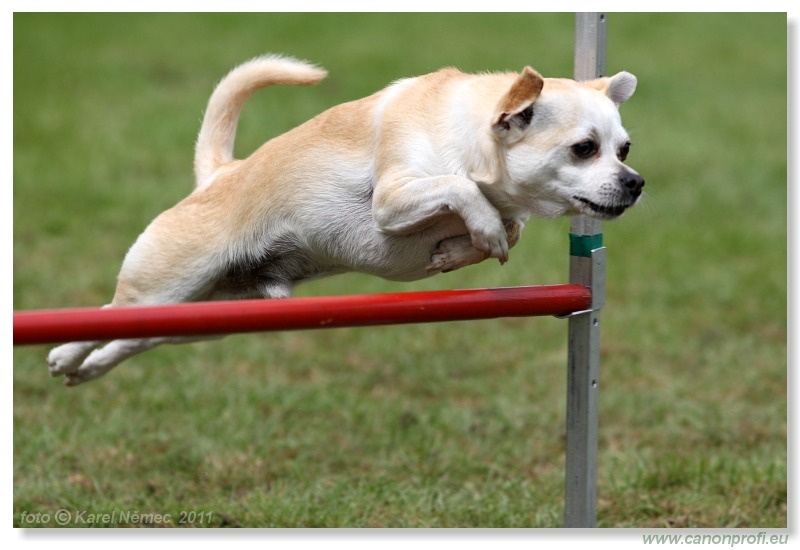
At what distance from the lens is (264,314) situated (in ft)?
9.63

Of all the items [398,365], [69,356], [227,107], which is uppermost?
[227,107]

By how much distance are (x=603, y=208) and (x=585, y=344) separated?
0.68 metres

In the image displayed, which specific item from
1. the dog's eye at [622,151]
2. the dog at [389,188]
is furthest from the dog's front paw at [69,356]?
the dog's eye at [622,151]

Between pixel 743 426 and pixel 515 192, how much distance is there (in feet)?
9.81

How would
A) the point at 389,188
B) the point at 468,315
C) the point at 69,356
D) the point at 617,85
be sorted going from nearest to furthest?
the point at 468,315
the point at 389,188
the point at 617,85
the point at 69,356

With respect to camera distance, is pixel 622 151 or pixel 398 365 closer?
pixel 622 151

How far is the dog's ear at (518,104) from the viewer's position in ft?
10.7

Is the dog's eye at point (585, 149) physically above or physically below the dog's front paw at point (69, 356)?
above

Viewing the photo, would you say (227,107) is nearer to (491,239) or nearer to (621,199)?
(491,239)

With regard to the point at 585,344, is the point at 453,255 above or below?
above

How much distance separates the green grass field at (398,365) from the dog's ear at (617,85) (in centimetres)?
184

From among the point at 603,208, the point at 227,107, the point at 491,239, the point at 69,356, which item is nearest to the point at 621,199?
the point at 603,208

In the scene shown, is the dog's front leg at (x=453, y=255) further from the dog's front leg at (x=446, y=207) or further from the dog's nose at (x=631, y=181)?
the dog's nose at (x=631, y=181)

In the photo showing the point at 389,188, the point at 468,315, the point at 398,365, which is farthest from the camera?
the point at 398,365
